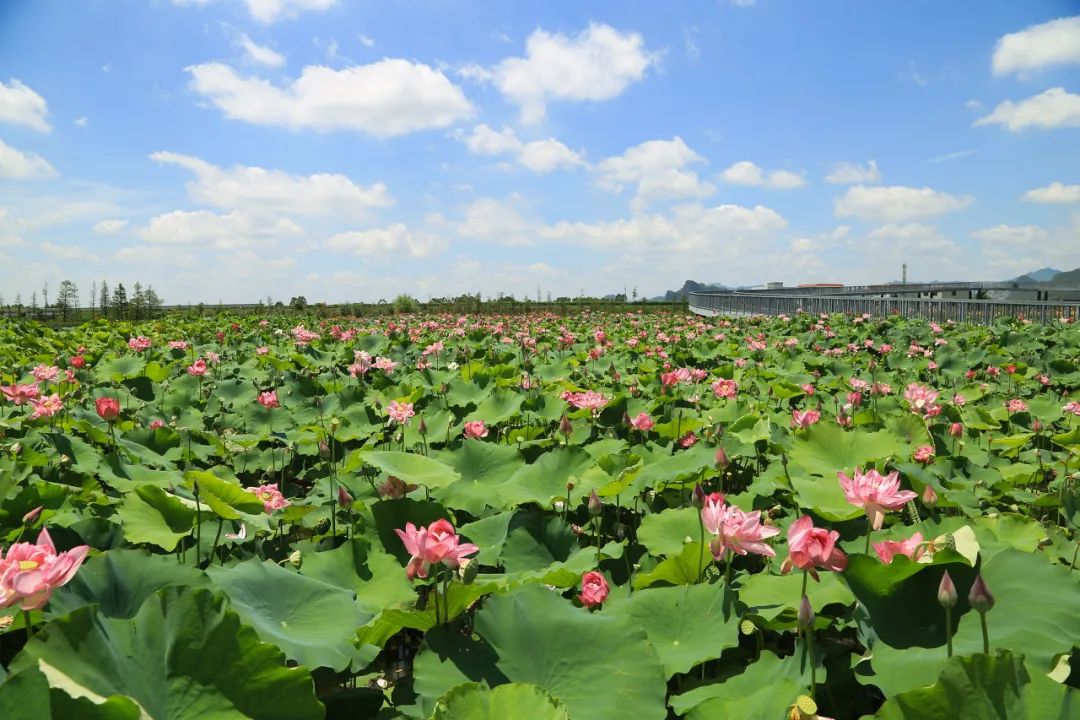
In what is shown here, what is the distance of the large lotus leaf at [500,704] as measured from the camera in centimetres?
88

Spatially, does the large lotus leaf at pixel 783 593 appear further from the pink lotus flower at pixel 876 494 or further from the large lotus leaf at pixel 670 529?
the large lotus leaf at pixel 670 529

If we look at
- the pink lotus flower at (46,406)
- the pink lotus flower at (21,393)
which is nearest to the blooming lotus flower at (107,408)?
the pink lotus flower at (46,406)

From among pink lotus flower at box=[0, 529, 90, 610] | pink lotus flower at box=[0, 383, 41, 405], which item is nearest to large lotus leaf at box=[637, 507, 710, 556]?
pink lotus flower at box=[0, 529, 90, 610]

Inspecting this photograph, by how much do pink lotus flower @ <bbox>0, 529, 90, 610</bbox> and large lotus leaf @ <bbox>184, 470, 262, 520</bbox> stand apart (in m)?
0.55

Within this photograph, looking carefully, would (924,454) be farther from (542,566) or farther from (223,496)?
(223,496)

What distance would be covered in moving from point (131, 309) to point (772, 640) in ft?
70.7

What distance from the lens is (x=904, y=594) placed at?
1.19 meters

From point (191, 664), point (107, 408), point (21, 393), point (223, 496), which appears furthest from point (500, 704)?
point (21, 393)

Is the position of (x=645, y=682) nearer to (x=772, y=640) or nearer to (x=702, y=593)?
(x=702, y=593)

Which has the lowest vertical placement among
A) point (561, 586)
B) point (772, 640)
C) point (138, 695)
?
point (772, 640)

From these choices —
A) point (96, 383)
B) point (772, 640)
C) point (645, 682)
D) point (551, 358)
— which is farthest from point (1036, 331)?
point (96, 383)

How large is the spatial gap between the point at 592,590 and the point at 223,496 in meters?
0.93

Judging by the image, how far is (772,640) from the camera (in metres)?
1.54

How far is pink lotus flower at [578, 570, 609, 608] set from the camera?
1.39 metres
